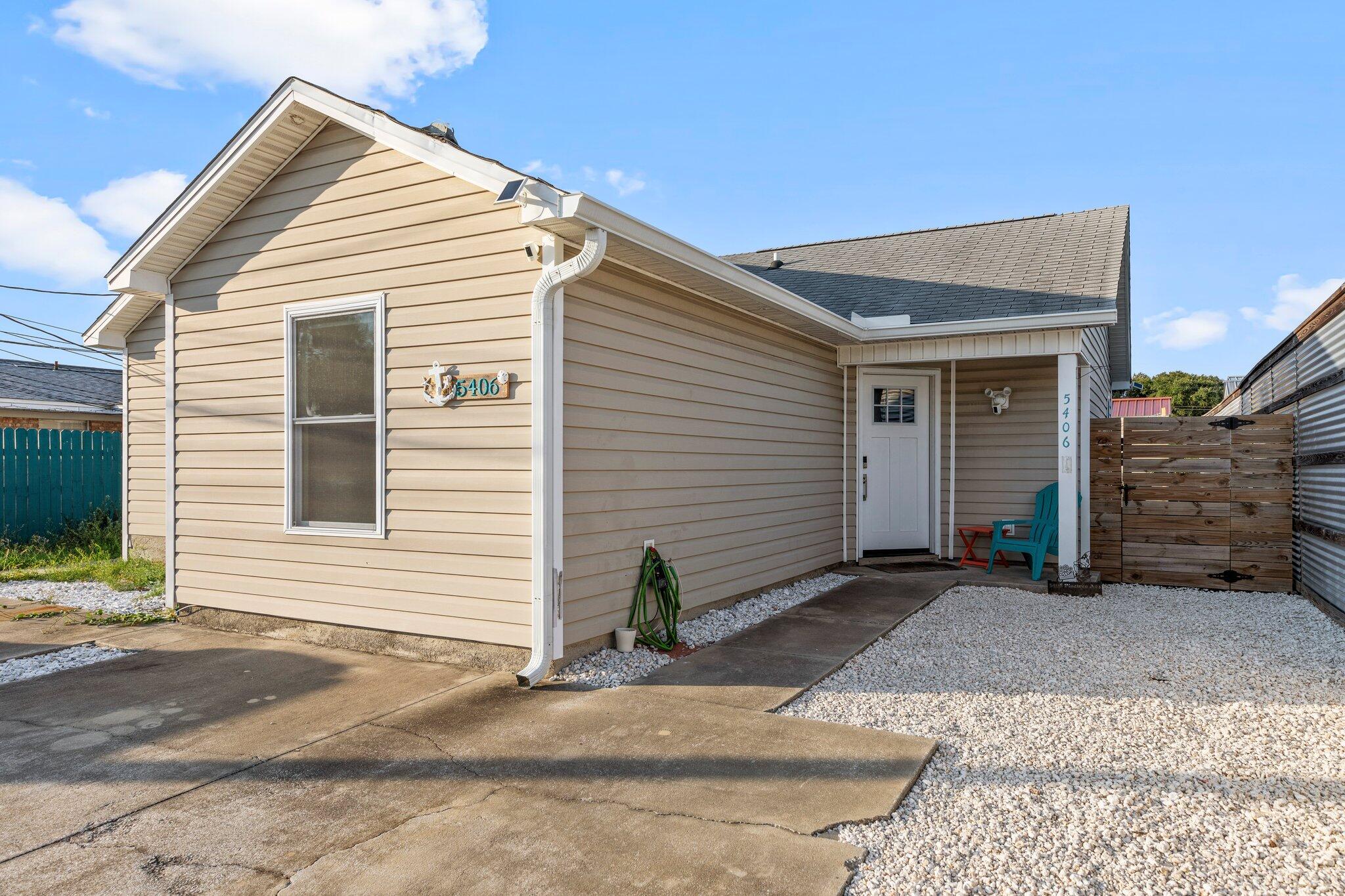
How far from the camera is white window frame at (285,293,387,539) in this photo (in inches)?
184

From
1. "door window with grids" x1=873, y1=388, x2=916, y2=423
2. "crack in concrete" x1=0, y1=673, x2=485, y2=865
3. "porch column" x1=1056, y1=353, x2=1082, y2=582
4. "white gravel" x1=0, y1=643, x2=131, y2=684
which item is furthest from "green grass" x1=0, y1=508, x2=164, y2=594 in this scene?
"porch column" x1=1056, y1=353, x2=1082, y2=582

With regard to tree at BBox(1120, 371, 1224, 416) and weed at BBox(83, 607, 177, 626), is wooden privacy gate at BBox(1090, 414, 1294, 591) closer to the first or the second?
weed at BBox(83, 607, 177, 626)

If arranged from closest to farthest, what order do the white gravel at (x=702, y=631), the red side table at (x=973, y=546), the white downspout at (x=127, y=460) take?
1. the white gravel at (x=702, y=631)
2. the red side table at (x=973, y=546)
3. the white downspout at (x=127, y=460)

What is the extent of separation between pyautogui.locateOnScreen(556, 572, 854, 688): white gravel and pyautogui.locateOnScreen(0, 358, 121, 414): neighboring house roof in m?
12.6

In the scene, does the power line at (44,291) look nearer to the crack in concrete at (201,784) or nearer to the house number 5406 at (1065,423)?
the crack in concrete at (201,784)

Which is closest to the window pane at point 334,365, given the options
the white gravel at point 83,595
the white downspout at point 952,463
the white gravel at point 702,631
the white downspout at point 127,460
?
the white gravel at point 702,631

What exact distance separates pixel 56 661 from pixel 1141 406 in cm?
2983

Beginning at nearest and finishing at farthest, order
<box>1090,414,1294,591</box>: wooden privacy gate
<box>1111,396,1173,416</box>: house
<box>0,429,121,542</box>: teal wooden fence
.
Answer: <box>1090,414,1294,591</box>: wooden privacy gate → <box>0,429,121,542</box>: teal wooden fence → <box>1111,396,1173,416</box>: house

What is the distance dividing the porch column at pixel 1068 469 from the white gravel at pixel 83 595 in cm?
743

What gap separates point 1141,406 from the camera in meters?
26.7

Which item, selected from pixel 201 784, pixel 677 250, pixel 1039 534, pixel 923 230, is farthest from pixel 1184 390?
pixel 201 784

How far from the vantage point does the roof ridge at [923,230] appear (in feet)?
32.8

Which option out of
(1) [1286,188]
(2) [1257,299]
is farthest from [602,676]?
(2) [1257,299]

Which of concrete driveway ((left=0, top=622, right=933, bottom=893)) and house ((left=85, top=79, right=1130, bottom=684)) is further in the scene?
house ((left=85, top=79, right=1130, bottom=684))
